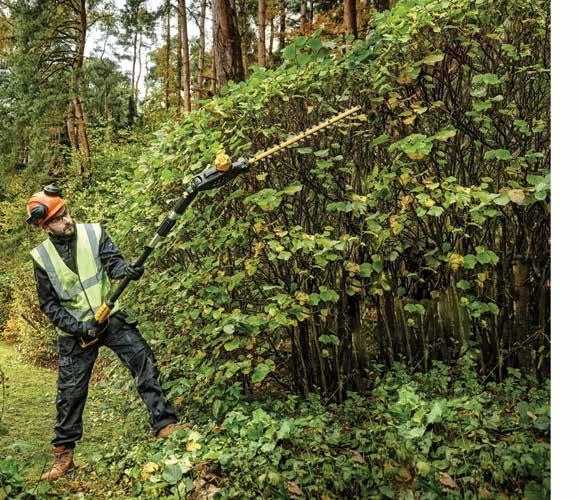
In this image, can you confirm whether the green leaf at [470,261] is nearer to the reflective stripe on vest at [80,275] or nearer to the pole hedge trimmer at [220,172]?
the pole hedge trimmer at [220,172]

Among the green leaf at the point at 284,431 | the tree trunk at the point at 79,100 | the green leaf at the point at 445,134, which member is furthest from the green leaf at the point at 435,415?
the tree trunk at the point at 79,100

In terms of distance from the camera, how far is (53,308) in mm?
3324

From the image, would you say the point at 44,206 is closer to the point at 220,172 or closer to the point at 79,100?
the point at 220,172

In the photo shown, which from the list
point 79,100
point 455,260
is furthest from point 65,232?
point 79,100

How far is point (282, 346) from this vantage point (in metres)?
3.57

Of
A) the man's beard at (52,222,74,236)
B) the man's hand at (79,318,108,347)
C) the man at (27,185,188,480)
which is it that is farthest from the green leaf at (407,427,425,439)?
the man's beard at (52,222,74,236)

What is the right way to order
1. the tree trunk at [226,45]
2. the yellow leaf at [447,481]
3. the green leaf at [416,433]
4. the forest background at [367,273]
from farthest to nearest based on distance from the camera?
the tree trunk at [226,45], the forest background at [367,273], the green leaf at [416,433], the yellow leaf at [447,481]

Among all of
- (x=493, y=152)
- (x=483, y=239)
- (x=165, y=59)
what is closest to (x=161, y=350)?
(x=483, y=239)

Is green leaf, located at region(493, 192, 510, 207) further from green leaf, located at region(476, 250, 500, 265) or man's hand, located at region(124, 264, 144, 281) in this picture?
man's hand, located at region(124, 264, 144, 281)

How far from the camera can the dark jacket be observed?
10.8ft

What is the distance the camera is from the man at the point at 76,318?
329 cm

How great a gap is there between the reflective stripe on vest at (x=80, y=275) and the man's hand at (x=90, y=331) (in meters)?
0.08
